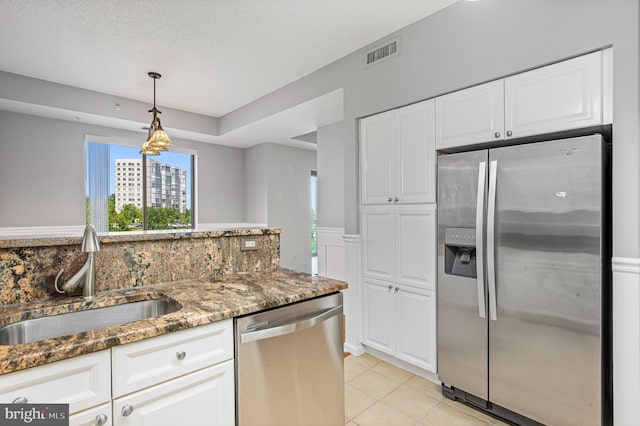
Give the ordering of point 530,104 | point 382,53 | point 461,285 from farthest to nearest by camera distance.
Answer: point 382,53
point 461,285
point 530,104

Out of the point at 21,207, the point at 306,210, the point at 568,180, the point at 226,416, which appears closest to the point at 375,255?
the point at 568,180

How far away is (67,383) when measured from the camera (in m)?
0.96

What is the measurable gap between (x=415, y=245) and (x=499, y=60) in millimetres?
1366

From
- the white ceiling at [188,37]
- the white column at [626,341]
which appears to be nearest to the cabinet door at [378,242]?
the white column at [626,341]

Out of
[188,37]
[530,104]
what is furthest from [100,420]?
[188,37]

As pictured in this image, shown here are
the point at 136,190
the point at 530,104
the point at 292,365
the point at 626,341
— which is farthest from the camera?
the point at 136,190

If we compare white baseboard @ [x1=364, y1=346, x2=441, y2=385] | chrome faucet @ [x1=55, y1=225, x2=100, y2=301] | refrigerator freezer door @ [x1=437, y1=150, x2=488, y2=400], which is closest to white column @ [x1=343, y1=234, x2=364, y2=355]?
white baseboard @ [x1=364, y1=346, x2=441, y2=385]

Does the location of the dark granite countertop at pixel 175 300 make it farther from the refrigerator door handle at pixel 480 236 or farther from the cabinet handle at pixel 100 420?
the refrigerator door handle at pixel 480 236

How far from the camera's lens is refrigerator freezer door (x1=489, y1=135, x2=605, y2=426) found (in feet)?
5.55

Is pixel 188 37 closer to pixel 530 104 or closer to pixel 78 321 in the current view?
pixel 78 321

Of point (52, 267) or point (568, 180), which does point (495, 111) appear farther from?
point (52, 267)

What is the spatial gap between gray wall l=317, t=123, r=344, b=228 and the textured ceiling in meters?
0.98

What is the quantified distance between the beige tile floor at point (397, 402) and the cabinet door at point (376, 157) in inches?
55.9

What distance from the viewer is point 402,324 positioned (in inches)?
103
